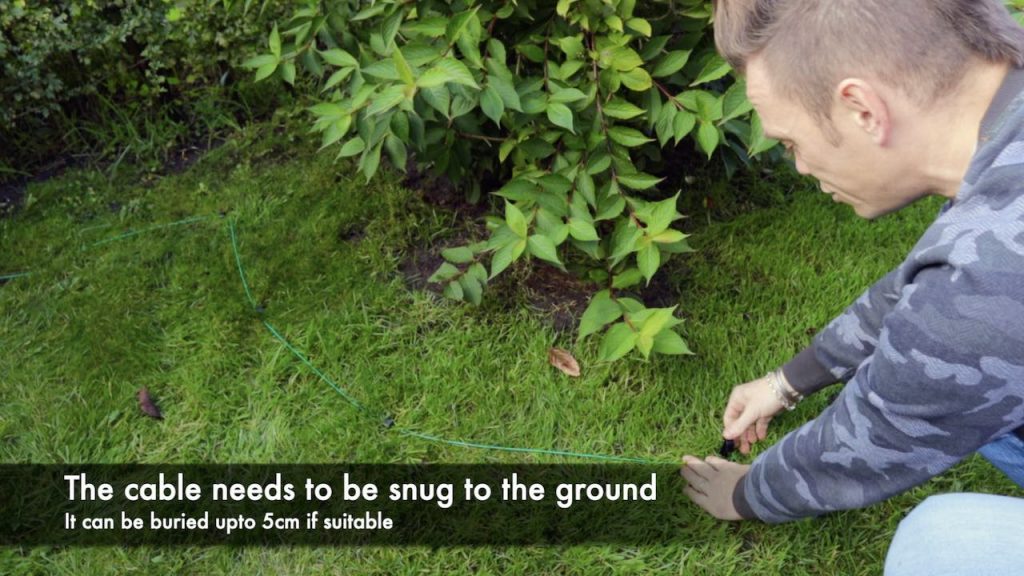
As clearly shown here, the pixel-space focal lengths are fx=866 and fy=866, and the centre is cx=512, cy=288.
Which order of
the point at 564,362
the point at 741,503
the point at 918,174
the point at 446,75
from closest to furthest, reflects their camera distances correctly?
the point at 918,174 < the point at 446,75 < the point at 741,503 < the point at 564,362

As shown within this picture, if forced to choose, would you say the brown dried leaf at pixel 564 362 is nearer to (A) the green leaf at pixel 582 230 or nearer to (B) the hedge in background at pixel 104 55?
(A) the green leaf at pixel 582 230

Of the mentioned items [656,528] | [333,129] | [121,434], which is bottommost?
[656,528]

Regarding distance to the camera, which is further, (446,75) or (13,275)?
(13,275)

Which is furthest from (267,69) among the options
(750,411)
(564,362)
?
(750,411)

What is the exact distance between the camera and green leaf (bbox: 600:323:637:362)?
6.77 ft

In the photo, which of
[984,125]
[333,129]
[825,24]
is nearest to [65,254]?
[333,129]

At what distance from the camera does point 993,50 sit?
4.00 feet

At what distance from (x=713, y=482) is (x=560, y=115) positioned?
0.96 metres

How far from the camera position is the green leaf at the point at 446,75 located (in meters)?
1.84

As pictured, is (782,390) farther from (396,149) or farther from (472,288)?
(396,149)

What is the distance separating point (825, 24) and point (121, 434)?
1980mm

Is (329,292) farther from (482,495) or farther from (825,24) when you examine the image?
(825,24)

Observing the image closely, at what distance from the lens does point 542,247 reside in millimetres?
2053

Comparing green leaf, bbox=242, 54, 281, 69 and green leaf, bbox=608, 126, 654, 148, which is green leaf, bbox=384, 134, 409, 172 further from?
green leaf, bbox=608, 126, 654, 148
